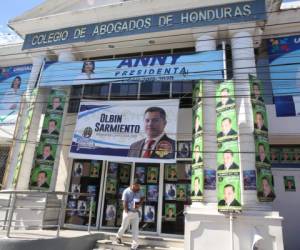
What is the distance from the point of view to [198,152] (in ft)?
26.5

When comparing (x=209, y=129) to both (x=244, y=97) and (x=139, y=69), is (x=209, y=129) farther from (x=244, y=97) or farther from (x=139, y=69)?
(x=139, y=69)

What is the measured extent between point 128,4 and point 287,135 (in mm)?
6683

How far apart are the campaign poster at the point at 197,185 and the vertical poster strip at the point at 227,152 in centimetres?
44

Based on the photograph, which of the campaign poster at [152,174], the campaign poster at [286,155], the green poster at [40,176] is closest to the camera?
the green poster at [40,176]

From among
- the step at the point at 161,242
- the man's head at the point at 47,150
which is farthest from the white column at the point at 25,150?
the step at the point at 161,242

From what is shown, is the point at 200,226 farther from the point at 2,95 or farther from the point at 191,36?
the point at 2,95

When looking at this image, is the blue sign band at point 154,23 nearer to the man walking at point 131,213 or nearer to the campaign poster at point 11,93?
the campaign poster at point 11,93

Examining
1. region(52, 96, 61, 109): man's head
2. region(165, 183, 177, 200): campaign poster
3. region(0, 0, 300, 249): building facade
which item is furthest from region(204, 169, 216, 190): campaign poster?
region(52, 96, 61, 109): man's head

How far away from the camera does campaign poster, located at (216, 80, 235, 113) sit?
26.2 ft

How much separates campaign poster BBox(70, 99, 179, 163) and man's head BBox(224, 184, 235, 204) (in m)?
1.72

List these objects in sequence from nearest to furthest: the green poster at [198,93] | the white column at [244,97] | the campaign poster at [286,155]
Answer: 1. the white column at [244,97]
2. the green poster at [198,93]
3. the campaign poster at [286,155]

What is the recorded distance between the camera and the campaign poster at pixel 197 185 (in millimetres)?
7707

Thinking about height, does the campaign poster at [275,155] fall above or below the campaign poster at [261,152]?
above

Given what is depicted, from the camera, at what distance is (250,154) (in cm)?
771
